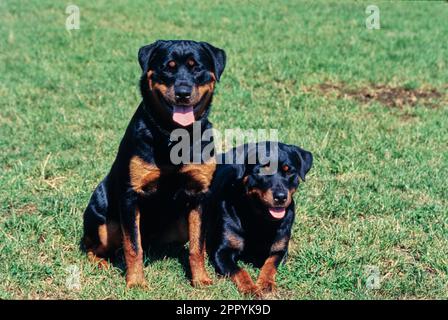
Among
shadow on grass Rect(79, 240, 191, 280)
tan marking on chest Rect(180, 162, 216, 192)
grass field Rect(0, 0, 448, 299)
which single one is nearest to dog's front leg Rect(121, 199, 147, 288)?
grass field Rect(0, 0, 448, 299)

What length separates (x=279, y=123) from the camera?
288 inches

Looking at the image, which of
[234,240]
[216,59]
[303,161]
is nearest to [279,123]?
[303,161]

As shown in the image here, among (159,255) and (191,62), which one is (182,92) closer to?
(191,62)

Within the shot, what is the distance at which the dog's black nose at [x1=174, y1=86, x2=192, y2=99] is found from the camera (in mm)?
3877

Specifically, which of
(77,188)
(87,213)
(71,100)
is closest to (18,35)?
(71,100)

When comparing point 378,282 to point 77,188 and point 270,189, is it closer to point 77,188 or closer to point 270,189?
point 270,189

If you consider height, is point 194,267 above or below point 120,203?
below

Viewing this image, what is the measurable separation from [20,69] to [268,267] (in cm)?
641

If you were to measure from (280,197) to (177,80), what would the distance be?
3.40ft

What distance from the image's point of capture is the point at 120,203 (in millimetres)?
4023

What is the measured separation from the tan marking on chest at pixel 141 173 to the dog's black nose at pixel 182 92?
0.46m

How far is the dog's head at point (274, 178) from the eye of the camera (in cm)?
429

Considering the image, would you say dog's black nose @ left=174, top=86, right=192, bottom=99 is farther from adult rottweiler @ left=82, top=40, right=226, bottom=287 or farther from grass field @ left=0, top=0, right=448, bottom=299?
grass field @ left=0, top=0, right=448, bottom=299

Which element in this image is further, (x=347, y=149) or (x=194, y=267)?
(x=347, y=149)
